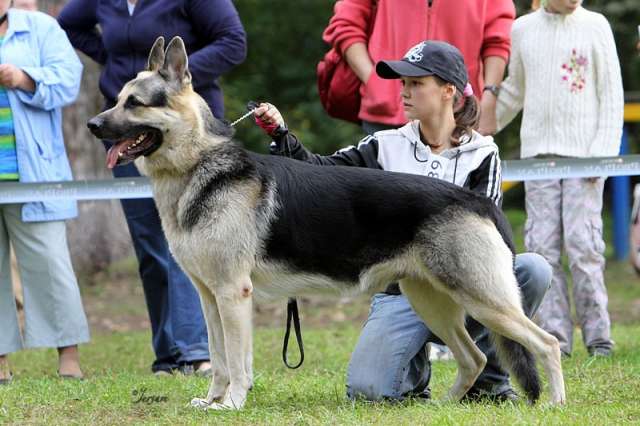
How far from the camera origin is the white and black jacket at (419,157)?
5.39 meters

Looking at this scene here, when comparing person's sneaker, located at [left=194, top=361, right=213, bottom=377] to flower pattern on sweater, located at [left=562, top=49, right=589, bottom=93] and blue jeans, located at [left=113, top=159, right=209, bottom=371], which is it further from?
flower pattern on sweater, located at [left=562, top=49, right=589, bottom=93]

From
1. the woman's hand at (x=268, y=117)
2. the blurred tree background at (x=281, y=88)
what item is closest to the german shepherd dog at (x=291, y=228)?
the woman's hand at (x=268, y=117)

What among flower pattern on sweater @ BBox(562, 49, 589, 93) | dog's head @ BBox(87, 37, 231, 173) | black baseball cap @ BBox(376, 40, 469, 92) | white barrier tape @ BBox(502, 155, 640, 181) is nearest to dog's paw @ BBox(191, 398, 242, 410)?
dog's head @ BBox(87, 37, 231, 173)

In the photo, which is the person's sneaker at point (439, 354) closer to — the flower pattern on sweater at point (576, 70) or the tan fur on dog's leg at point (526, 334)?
the flower pattern on sweater at point (576, 70)

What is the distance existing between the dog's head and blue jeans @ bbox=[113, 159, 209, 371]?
6.38 feet

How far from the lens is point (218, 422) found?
473cm

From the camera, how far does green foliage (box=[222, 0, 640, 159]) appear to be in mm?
16703

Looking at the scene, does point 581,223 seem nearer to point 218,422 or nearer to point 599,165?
point 599,165

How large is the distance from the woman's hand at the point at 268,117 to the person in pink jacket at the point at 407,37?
1687mm

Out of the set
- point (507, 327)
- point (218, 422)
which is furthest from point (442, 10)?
point (218, 422)

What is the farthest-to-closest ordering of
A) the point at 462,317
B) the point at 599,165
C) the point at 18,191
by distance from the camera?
1. the point at 599,165
2. the point at 18,191
3. the point at 462,317

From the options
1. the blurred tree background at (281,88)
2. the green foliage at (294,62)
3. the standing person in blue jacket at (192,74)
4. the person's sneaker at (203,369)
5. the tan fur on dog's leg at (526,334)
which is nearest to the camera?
the tan fur on dog's leg at (526,334)

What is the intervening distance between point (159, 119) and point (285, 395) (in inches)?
63.8

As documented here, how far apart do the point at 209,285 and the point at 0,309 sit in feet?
7.88
